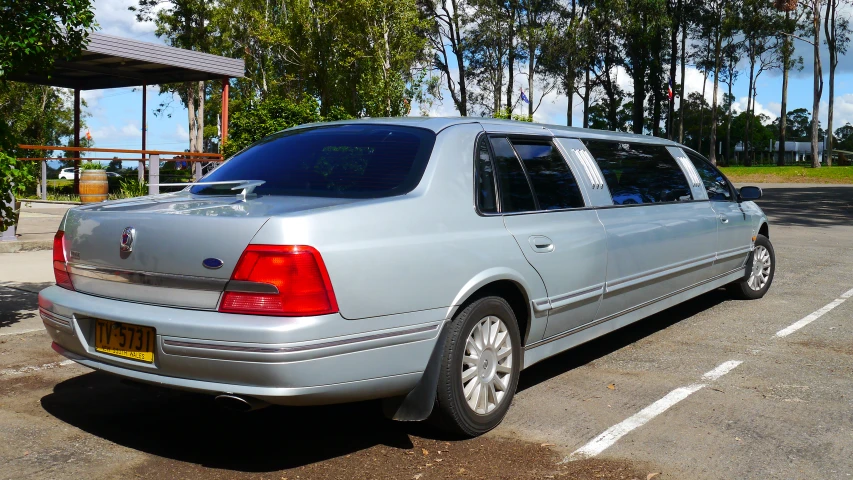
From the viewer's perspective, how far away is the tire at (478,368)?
3.83 meters

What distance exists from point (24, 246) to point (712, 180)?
854cm

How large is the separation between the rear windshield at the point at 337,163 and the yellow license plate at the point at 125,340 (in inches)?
36.8

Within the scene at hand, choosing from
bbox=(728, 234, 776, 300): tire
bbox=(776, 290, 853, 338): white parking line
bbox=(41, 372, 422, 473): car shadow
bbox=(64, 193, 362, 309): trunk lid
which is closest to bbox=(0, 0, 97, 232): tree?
bbox=(41, 372, 422, 473): car shadow

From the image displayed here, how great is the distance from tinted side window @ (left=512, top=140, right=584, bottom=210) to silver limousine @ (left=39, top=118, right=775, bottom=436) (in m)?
0.01

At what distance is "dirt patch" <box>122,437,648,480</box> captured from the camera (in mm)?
3584

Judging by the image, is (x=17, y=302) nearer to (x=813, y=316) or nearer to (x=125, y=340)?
(x=125, y=340)

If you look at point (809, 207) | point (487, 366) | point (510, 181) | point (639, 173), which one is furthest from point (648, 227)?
point (809, 207)

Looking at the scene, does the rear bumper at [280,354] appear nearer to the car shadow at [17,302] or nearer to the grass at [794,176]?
the car shadow at [17,302]

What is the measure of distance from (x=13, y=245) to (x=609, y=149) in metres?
8.32

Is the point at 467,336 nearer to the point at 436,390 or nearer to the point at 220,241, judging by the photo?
the point at 436,390

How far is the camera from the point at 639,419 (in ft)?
14.3

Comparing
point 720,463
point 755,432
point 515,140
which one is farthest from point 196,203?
point 755,432

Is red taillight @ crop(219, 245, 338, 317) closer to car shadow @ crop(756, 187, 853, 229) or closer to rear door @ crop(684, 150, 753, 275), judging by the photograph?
rear door @ crop(684, 150, 753, 275)

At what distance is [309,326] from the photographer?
10.8 ft
